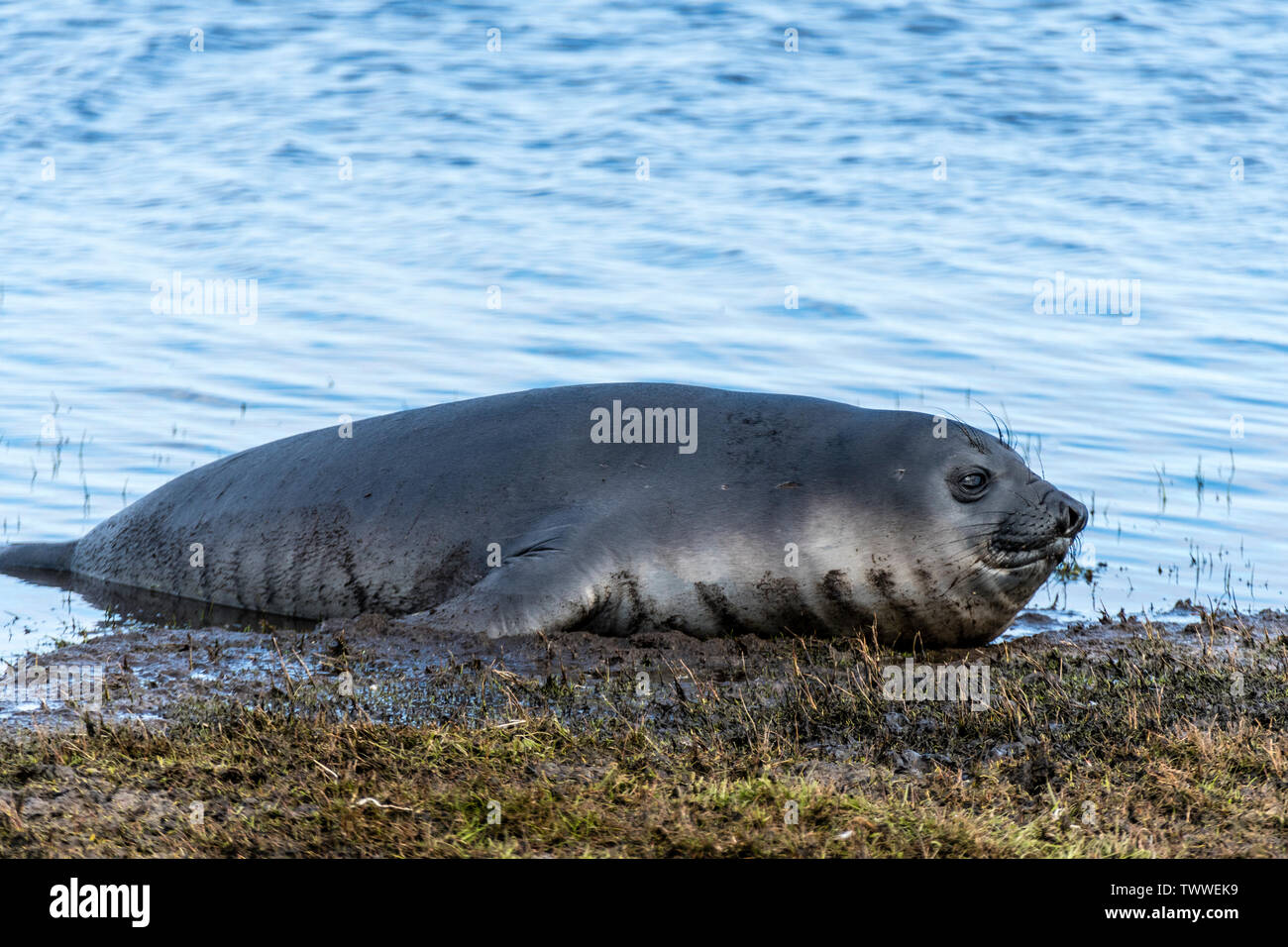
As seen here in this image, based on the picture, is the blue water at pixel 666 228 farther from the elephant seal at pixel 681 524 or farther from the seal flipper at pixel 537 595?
the seal flipper at pixel 537 595

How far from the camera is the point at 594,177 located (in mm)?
24516

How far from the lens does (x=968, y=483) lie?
304 inches

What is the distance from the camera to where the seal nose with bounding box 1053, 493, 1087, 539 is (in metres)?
7.68

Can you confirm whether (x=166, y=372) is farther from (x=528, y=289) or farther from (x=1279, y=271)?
(x=1279, y=271)

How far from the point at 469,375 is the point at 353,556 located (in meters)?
7.00

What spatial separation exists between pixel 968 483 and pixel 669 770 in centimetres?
310

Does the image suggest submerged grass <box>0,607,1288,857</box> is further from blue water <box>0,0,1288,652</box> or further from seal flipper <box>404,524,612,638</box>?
blue water <box>0,0,1288,652</box>

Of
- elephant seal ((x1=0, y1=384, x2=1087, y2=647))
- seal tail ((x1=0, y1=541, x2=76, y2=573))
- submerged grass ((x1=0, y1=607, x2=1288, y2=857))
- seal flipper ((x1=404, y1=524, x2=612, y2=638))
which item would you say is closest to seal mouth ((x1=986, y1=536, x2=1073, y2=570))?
elephant seal ((x1=0, y1=384, x2=1087, y2=647))

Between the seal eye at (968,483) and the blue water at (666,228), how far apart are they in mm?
1712

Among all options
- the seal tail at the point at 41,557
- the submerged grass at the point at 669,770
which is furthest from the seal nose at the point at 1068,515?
the seal tail at the point at 41,557

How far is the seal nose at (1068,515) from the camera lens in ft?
25.2

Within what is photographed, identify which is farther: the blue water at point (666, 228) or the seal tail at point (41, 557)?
the blue water at point (666, 228)

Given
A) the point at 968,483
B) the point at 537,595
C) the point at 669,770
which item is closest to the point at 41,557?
the point at 537,595

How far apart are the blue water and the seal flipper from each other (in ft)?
8.16
